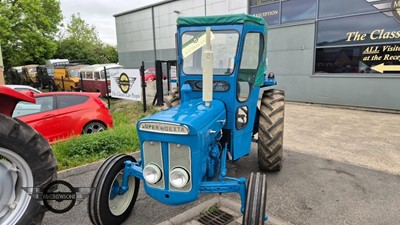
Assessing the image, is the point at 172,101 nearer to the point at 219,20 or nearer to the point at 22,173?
the point at 219,20

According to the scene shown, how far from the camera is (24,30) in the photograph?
2291 centimetres

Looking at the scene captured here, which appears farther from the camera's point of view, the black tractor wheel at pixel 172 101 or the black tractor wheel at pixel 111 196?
the black tractor wheel at pixel 172 101

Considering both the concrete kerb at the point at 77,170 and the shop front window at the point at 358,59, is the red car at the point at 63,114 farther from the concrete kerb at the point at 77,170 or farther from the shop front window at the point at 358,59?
the shop front window at the point at 358,59

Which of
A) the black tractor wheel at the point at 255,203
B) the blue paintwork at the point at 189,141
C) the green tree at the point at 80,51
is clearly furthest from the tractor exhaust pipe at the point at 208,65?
the green tree at the point at 80,51

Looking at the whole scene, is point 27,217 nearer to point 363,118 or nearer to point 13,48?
point 363,118

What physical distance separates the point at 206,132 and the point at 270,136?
65.8 inches

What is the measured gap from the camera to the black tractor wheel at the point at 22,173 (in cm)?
232

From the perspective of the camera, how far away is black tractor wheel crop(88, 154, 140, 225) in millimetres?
2699

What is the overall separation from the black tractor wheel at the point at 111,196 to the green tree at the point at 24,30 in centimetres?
2324

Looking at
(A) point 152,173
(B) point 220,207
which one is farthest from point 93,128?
(A) point 152,173

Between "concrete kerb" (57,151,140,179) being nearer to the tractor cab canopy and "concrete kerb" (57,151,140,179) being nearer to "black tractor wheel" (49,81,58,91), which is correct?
the tractor cab canopy

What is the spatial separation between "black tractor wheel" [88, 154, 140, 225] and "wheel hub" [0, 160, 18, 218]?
652mm

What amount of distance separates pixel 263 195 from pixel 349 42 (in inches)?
368

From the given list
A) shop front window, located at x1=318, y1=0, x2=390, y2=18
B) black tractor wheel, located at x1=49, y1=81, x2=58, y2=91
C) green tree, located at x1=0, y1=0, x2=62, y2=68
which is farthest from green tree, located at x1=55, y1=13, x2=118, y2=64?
shop front window, located at x1=318, y1=0, x2=390, y2=18
